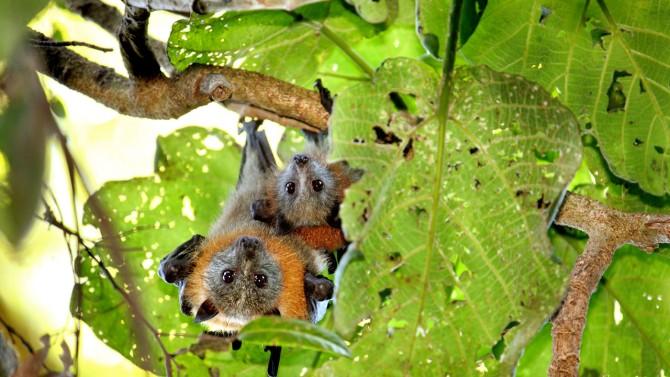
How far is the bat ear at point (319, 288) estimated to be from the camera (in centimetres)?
270

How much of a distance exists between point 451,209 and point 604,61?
1.97ft

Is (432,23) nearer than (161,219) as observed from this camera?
Yes

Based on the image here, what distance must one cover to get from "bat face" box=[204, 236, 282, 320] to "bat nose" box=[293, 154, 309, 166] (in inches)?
14.4

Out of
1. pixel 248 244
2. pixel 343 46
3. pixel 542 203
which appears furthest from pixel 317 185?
pixel 542 203

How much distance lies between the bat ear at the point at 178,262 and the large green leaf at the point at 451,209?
96 centimetres

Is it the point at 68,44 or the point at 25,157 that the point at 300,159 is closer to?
the point at 68,44

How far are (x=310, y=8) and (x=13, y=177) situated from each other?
1.80 m

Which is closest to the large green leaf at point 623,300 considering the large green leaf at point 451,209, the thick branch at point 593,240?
the thick branch at point 593,240

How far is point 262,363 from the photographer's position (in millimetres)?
2494

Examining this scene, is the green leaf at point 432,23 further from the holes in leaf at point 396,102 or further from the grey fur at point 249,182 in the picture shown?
the grey fur at point 249,182

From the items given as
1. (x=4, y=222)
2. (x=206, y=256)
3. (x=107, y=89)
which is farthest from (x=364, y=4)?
(x=206, y=256)

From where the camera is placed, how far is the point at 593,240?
1904 millimetres

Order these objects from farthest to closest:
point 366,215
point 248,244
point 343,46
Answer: point 248,244, point 343,46, point 366,215

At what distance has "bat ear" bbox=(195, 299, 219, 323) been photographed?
2.75m
